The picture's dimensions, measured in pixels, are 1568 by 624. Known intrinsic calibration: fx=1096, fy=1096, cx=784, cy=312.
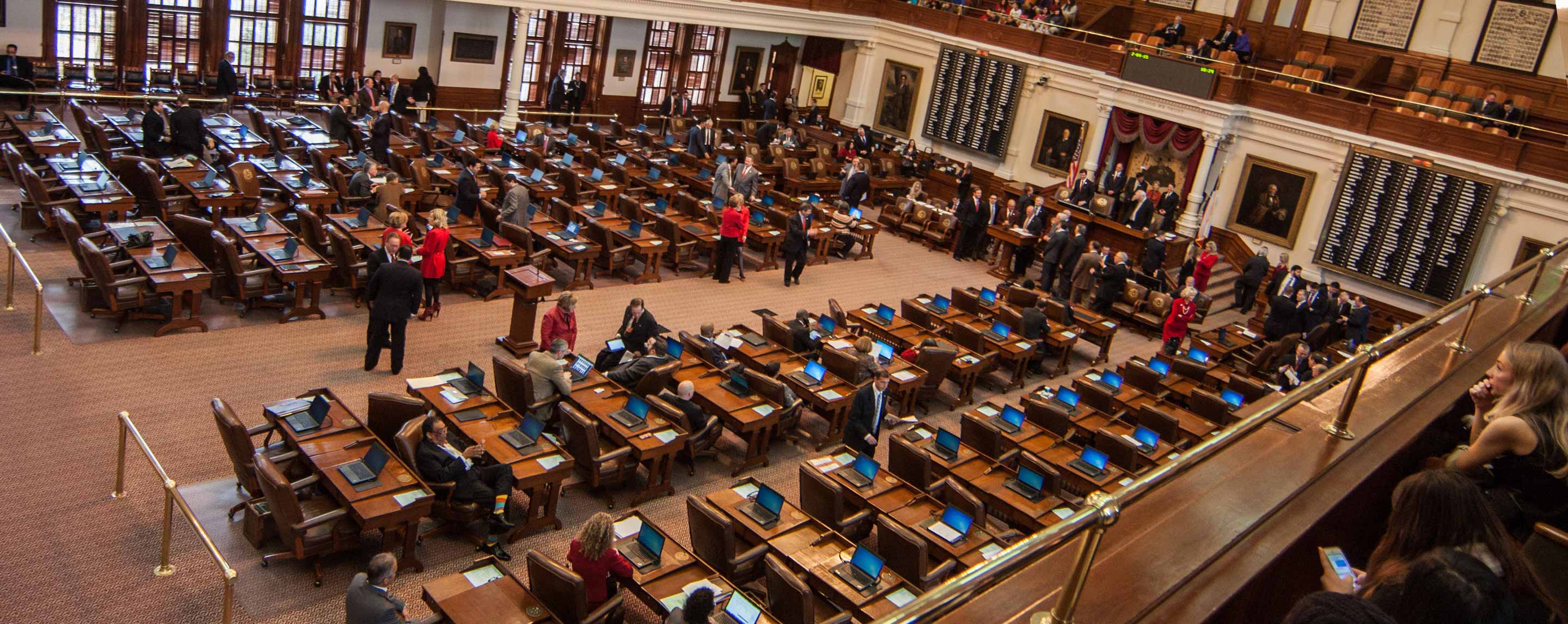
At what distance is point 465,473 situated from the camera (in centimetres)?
761

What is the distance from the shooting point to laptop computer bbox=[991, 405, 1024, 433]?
9.89 meters

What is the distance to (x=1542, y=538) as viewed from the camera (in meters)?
3.57

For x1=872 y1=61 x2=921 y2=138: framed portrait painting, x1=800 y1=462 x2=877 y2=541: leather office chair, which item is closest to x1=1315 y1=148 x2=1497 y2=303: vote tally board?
x1=872 y1=61 x2=921 y2=138: framed portrait painting

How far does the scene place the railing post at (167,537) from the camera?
6.58 meters

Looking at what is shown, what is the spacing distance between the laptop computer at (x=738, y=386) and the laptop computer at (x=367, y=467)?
3.38 metres

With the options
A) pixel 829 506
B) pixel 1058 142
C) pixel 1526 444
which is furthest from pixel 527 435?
pixel 1058 142

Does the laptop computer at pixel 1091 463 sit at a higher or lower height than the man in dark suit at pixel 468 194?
lower

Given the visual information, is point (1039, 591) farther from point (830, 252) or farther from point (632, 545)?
point (830, 252)

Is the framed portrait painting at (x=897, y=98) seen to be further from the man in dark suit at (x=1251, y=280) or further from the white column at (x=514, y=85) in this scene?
the man in dark suit at (x=1251, y=280)

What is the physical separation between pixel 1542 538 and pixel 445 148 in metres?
15.9

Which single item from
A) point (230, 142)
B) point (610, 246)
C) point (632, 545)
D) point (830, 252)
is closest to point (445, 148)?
point (230, 142)

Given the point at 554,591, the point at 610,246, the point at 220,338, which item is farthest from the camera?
the point at 610,246

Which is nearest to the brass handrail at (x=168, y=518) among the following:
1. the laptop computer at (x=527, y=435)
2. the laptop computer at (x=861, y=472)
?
the laptop computer at (x=527, y=435)

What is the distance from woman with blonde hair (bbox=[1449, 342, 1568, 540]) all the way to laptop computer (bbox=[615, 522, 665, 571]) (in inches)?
178
